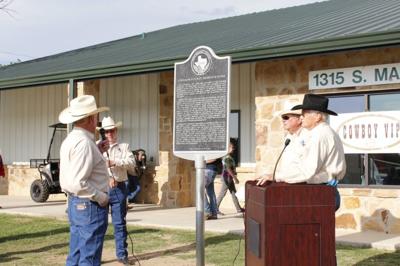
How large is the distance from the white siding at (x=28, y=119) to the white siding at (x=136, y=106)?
2024 mm

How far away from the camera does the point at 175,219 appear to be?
12.2m

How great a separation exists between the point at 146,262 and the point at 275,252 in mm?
3335

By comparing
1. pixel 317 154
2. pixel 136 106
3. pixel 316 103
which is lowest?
pixel 317 154

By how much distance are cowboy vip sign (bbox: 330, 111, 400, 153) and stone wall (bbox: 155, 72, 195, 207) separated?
545 cm

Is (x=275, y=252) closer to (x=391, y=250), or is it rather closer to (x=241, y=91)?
(x=391, y=250)

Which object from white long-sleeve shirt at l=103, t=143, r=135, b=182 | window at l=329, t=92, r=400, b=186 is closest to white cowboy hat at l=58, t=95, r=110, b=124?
white long-sleeve shirt at l=103, t=143, r=135, b=182

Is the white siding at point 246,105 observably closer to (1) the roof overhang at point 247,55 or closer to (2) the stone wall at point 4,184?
(1) the roof overhang at point 247,55

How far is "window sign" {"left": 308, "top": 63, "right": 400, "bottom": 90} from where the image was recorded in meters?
10.3

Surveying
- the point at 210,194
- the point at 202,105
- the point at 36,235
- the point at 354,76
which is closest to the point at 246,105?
the point at 210,194

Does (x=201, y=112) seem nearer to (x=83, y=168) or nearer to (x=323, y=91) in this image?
(x=83, y=168)

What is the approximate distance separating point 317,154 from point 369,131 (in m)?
5.41

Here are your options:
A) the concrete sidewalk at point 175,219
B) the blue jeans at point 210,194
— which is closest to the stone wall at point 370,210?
the concrete sidewalk at point 175,219

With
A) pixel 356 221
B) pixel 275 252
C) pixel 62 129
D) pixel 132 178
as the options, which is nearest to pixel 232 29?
pixel 132 178

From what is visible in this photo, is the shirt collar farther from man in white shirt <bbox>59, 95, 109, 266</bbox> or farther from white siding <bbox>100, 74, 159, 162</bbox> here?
white siding <bbox>100, 74, 159, 162</bbox>
